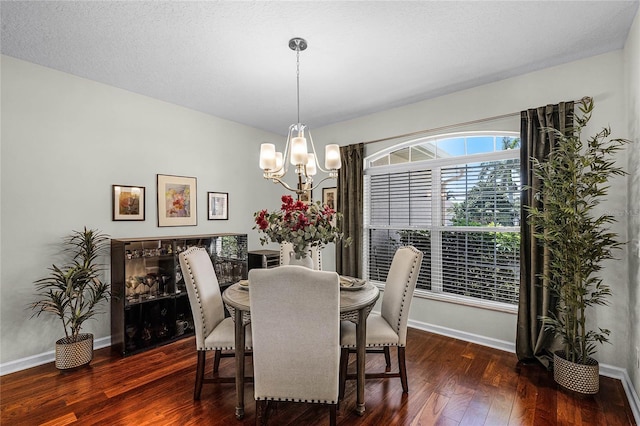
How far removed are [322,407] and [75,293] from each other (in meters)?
2.46

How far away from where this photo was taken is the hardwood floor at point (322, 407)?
205 centimetres

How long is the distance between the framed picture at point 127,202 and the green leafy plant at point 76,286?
0.29m

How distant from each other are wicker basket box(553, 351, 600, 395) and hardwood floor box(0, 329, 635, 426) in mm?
66

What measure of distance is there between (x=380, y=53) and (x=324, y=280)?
6.63ft

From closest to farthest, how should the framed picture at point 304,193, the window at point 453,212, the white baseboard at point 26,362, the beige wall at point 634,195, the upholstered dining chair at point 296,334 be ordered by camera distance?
the upholstered dining chair at point 296,334 → the beige wall at point 634,195 → the framed picture at point 304,193 → the white baseboard at point 26,362 → the window at point 453,212

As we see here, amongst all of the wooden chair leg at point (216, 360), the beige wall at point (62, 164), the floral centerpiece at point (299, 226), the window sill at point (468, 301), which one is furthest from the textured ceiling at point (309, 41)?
the wooden chair leg at point (216, 360)

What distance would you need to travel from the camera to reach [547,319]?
97.8 inches

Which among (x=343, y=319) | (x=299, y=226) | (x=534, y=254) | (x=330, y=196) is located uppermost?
(x=330, y=196)

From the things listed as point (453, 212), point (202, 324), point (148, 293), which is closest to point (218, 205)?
A: point (148, 293)

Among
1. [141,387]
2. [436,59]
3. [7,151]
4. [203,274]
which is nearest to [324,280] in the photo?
[203,274]

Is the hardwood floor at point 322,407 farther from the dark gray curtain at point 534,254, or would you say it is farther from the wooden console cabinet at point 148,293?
the wooden console cabinet at point 148,293

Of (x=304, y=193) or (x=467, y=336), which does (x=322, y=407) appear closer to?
(x=304, y=193)

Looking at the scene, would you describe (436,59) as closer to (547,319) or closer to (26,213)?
(547,319)

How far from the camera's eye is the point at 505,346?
310 cm
